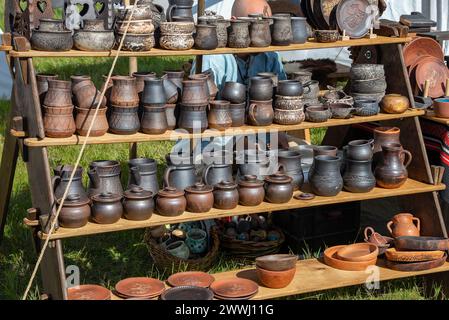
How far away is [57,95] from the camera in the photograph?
426cm

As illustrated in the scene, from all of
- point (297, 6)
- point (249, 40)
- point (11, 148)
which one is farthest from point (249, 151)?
point (297, 6)

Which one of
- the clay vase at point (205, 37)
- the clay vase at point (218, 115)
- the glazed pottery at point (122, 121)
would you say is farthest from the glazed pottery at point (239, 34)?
the glazed pottery at point (122, 121)

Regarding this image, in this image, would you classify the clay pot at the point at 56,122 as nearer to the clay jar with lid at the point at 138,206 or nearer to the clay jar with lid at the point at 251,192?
the clay jar with lid at the point at 138,206

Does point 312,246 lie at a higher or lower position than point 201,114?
lower

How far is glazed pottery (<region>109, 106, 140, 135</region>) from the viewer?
438 cm

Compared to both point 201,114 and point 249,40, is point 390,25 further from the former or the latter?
point 201,114

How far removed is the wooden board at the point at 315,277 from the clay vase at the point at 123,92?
1146mm

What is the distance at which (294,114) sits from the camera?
473 cm

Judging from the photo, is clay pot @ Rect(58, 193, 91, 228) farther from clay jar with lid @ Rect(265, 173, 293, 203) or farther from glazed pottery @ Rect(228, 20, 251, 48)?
glazed pottery @ Rect(228, 20, 251, 48)

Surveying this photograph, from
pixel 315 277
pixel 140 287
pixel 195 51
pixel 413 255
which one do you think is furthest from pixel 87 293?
pixel 413 255

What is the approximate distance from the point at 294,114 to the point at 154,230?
1449 mm

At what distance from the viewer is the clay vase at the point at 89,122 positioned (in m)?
4.27

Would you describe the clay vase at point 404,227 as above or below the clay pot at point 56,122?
below
